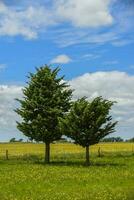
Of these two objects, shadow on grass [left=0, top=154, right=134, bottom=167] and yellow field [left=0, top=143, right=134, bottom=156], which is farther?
yellow field [left=0, top=143, right=134, bottom=156]

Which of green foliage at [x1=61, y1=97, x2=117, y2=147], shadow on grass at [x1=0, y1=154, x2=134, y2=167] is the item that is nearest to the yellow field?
shadow on grass at [x1=0, y1=154, x2=134, y2=167]

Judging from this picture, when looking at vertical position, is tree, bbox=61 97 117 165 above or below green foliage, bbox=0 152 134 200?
above

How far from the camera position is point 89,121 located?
52750 millimetres

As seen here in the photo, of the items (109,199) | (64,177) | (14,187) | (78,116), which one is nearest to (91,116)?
(78,116)

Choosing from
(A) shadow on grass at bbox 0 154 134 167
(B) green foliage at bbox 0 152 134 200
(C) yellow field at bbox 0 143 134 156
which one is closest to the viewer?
(B) green foliage at bbox 0 152 134 200

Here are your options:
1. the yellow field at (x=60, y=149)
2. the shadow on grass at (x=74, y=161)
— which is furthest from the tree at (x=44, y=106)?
the yellow field at (x=60, y=149)

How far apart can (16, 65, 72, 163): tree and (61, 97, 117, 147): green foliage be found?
609 cm

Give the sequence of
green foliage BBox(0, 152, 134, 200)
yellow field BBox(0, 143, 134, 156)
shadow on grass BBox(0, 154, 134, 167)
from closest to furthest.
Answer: green foliage BBox(0, 152, 134, 200) < shadow on grass BBox(0, 154, 134, 167) < yellow field BBox(0, 143, 134, 156)

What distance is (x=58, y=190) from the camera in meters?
30.3

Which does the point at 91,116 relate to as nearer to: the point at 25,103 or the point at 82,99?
the point at 82,99

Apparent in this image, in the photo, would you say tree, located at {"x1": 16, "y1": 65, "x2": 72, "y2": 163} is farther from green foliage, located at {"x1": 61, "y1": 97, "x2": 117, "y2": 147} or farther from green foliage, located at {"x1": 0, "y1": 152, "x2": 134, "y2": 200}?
green foliage, located at {"x1": 0, "y1": 152, "x2": 134, "y2": 200}

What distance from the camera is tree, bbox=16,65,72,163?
5925 cm

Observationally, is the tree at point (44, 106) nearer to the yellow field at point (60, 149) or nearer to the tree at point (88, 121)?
the tree at point (88, 121)

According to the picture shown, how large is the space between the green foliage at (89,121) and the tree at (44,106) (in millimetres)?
6090
